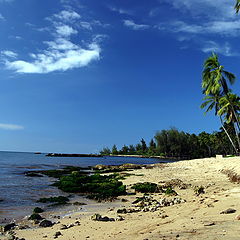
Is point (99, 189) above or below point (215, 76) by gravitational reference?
below

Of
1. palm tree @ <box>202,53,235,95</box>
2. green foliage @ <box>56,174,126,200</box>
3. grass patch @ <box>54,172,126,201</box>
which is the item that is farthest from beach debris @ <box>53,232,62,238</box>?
palm tree @ <box>202,53,235,95</box>

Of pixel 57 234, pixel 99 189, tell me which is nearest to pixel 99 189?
pixel 99 189

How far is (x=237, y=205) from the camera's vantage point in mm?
7750

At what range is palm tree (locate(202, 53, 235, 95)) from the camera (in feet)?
96.4

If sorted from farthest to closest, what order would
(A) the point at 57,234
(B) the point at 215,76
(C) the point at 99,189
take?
(B) the point at 215,76
(C) the point at 99,189
(A) the point at 57,234

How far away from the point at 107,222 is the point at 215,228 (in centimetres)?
393

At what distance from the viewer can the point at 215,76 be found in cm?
3020

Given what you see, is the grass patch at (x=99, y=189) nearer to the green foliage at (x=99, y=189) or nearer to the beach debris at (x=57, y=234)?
the green foliage at (x=99, y=189)

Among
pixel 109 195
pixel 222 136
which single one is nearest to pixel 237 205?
pixel 109 195

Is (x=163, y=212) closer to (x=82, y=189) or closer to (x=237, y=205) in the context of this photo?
(x=237, y=205)

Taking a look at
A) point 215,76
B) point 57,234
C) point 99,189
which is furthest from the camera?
point 215,76

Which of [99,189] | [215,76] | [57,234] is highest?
[215,76]

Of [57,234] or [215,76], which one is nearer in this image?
[57,234]

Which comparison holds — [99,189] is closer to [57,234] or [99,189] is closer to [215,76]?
[57,234]
